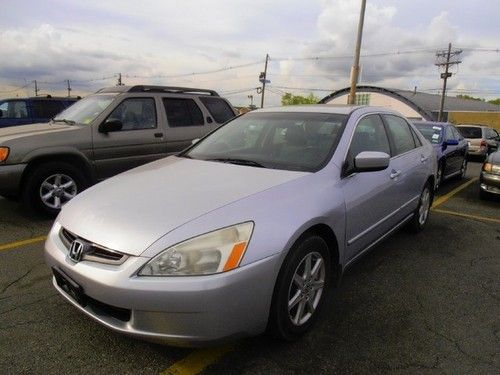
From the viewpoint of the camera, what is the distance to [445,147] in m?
8.57

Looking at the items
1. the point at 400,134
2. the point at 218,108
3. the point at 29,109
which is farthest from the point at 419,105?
the point at 400,134

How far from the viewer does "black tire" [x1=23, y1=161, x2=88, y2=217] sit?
5348 mm

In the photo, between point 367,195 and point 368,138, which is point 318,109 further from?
point 367,195

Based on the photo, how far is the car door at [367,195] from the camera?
3244 mm

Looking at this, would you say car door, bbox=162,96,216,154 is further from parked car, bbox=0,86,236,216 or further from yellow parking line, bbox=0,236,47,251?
yellow parking line, bbox=0,236,47,251

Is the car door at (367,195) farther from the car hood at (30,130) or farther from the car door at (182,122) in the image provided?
the car hood at (30,130)

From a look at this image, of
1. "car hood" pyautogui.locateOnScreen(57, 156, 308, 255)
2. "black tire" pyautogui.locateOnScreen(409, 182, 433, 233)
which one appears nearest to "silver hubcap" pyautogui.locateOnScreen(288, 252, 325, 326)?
"car hood" pyautogui.locateOnScreen(57, 156, 308, 255)

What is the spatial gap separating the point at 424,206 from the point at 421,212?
16 cm

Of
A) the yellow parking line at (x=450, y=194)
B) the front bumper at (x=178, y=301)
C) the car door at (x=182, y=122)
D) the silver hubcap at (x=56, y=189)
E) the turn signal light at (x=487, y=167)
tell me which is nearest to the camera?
the front bumper at (x=178, y=301)

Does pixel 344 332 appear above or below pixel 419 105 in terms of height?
below

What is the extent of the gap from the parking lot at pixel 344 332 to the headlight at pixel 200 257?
685mm

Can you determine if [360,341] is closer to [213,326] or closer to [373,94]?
[213,326]

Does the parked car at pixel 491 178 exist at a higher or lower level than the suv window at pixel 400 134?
lower

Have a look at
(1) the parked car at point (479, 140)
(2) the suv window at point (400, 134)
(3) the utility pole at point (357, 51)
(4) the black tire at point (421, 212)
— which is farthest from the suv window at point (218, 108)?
(1) the parked car at point (479, 140)
